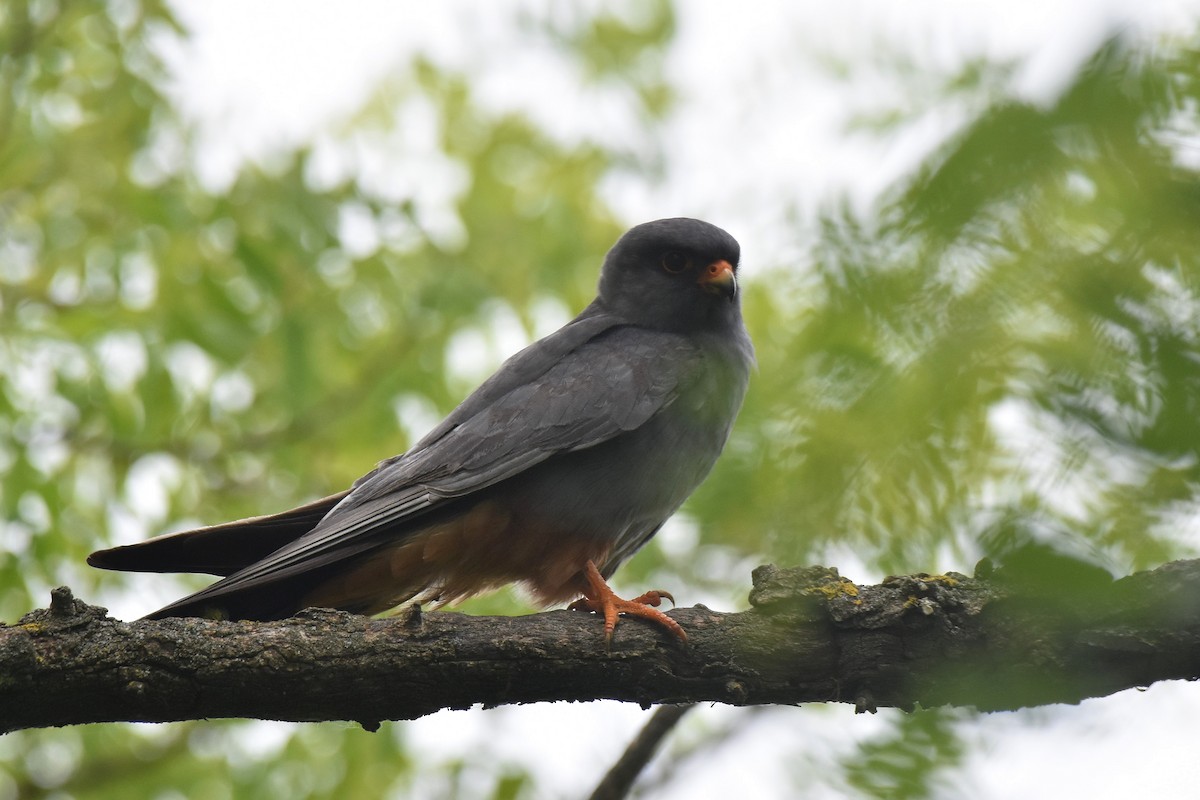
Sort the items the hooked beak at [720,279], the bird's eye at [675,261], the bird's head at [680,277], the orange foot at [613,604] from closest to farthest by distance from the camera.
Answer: the orange foot at [613,604] → the hooked beak at [720,279] → the bird's head at [680,277] → the bird's eye at [675,261]

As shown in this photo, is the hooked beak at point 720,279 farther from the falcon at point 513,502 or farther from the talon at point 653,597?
the talon at point 653,597

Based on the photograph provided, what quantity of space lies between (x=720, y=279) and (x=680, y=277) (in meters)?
0.30

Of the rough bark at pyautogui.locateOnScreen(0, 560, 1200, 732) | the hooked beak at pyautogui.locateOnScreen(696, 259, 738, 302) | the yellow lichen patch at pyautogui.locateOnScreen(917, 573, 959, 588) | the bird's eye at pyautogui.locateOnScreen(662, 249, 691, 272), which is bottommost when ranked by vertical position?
the rough bark at pyautogui.locateOnScreen(0, 560, 1200, 732)

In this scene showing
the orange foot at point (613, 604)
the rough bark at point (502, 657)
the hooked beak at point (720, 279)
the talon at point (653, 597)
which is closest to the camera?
the rough bark at point (502, 657)

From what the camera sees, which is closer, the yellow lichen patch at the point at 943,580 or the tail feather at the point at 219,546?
the yellow lichen patch at the point at 943,580

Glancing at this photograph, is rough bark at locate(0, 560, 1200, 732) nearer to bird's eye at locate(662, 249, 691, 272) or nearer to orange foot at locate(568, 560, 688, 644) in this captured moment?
orange foot at locate(568, 560, 688, 644)

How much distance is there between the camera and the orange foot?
409 centimetres

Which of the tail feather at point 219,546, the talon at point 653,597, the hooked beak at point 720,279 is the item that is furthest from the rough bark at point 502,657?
the hooked beak at point 720,279

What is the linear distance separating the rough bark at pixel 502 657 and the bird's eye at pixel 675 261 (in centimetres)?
253

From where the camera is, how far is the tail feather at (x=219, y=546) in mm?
4621

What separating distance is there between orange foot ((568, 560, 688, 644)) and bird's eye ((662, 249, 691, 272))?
1.85m

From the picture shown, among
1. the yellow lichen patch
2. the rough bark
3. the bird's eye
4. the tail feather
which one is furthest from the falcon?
the yellow lichen patch

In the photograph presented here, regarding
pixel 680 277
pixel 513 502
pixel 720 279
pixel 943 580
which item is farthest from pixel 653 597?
pixel 680 277

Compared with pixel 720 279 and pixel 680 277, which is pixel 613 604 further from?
pixel 680 277
